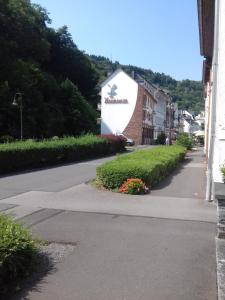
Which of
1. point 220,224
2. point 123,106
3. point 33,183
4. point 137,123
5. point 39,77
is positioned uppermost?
point 39,77

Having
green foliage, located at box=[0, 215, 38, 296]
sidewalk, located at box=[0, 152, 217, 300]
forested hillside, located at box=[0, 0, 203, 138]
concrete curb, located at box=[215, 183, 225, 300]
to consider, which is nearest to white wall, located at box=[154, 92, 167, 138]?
forested hillside, located at box=[0, 0, 203, 138]

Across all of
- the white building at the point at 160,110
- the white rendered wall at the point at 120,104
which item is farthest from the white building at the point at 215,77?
the white building at the point at 160,110

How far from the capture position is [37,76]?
58531 millimetres

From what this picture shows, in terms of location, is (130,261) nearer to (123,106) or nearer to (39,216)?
(39,216)

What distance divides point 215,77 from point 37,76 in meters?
48.7

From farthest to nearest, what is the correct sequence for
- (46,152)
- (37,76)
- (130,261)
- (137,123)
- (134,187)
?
(137,123), (37,76), (46,152), (134,187), (130,261)

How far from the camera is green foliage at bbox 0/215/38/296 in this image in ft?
17.4

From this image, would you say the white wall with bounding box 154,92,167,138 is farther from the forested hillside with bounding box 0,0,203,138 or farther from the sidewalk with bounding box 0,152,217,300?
the sidewalk with bounding box 0,152,217,300

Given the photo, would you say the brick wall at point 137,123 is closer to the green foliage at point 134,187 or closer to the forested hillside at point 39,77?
the forested hillside at point 39,77

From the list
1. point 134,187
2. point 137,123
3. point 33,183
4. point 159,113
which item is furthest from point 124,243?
point 159,113

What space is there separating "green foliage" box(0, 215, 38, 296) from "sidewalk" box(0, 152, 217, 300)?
0.22m

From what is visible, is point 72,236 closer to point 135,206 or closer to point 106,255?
point 106,255

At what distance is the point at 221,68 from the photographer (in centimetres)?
882

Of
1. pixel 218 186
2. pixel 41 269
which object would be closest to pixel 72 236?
pixel 41 269
